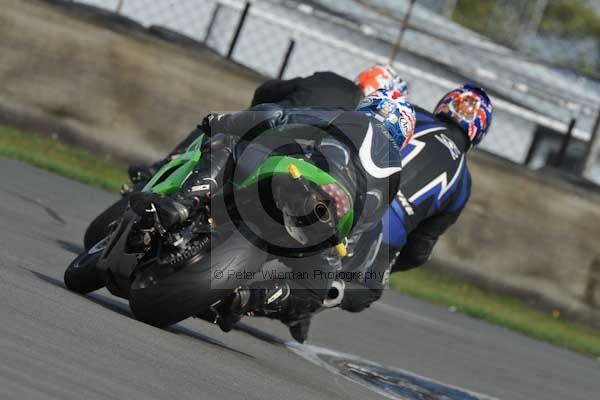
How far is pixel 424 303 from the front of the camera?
13898 mm

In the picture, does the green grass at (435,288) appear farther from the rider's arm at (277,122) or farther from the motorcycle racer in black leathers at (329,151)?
the rider's arm at (277,122)

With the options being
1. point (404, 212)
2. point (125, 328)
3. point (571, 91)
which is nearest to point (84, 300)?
point (125, 328)

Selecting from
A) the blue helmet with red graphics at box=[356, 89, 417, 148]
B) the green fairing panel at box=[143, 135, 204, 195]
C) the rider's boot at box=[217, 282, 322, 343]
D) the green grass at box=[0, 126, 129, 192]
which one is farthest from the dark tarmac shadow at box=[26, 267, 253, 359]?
the green grass at box=[0, 126, 129, 192]

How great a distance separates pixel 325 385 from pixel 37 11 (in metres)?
9.19

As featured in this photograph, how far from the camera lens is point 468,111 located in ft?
31.0

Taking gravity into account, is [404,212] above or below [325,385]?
above

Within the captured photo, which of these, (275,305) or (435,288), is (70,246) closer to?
(275,305)

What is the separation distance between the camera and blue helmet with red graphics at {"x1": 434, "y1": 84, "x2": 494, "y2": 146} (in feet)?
31.0

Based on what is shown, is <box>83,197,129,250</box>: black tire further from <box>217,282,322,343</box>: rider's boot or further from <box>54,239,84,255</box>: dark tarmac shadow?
<box>217,282,322,343</box>: rider's boot

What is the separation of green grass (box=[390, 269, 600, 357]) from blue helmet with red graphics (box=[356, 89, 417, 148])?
22.1ft

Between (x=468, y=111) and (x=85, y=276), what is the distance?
323 cm

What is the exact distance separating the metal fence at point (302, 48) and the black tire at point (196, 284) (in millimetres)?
9326

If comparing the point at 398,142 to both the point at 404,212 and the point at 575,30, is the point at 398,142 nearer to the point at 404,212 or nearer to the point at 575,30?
the point at 404,212

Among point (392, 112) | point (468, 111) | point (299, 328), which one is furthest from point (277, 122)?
point (468, 111)
